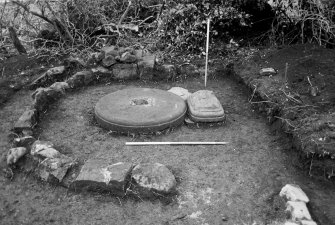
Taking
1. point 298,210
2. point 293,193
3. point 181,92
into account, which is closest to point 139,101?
point 181,92

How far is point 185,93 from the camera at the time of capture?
214 inches

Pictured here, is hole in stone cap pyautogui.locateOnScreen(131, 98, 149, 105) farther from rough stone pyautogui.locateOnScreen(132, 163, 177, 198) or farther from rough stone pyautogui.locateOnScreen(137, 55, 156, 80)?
rough stone pyautogui.locateOnScreen(132, 163, 177, 198)

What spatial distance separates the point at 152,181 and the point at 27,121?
6.50 ft

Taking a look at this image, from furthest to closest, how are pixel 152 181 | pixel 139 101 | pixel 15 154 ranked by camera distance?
pixel 139 101 < pixel 15 154 < pixel 152 181

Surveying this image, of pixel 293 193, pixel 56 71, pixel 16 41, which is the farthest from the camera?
pixel 16 41

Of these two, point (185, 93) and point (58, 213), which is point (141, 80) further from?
point (58, 213)

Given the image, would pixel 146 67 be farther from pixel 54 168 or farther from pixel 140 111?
pixel 54 168

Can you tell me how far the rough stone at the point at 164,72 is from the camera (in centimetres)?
598

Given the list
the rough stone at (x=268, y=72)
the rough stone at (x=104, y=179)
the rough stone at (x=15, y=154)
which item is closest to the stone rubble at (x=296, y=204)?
the rough stone at (x=104, y=179)

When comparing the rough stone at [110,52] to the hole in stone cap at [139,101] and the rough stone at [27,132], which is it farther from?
the rough stone at [27,132]

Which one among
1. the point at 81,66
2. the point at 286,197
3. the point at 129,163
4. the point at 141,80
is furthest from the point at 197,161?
the point at 81,66

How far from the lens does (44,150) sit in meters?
3.96

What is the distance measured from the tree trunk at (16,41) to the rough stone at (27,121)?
99.2 inches

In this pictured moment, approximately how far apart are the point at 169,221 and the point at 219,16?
4.42 metres
